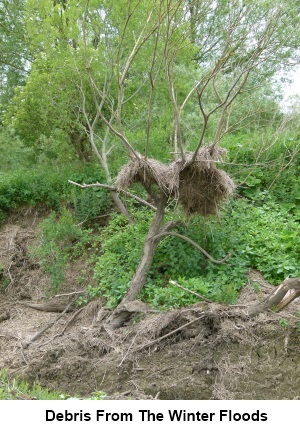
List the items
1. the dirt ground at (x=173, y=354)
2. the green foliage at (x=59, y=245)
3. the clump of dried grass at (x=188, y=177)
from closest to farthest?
the dirt ground at (x=173, y=354)
the clump of dried grass at (x=188, y=177)
the green foliage at (x=59, y=245)

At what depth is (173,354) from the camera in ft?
19.7

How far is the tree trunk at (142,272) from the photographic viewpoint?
6.91m

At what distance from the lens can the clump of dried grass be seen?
23.4ft

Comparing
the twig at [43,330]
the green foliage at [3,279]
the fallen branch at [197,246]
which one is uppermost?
the fallen branch at [197,246]

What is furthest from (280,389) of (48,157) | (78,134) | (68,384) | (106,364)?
(48,157)

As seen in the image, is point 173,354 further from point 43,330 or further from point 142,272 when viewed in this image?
point 43,330

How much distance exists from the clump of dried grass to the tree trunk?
413mm

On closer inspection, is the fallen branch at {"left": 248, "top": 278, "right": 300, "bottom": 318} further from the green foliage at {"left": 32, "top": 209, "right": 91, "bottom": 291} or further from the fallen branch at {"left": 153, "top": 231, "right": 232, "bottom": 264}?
the green foliage at {"left": 32, "top": 209, "right": 91, "bottom": 291}

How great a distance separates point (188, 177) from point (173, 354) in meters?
2.70

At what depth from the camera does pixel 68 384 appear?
5.96 meters

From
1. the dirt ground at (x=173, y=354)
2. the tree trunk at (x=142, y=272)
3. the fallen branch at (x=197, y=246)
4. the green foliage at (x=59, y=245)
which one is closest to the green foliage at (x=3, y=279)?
the green foliage at (x=59, y=245)

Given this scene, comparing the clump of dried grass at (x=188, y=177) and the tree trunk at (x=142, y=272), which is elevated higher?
the clump of dried grass at (x=188, y=177)

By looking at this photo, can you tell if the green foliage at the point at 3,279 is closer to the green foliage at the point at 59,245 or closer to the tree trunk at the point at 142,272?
the green foliage at the point at 59,245

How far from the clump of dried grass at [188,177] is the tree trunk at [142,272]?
0.41 m
